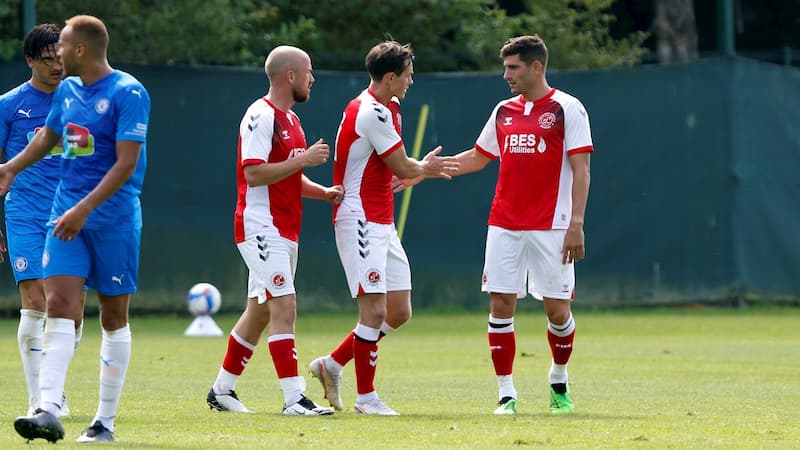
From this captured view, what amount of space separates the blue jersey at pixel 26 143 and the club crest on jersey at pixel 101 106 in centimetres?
158

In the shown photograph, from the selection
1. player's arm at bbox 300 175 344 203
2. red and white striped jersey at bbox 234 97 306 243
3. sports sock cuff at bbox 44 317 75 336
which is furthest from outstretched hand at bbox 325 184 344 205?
sports sock cuff at bbox 44 317 75 336

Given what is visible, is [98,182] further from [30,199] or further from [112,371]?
[30,199]

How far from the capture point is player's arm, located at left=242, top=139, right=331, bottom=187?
27.1 ft

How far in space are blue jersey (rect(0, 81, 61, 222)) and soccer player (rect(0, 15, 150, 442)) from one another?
4.63 feet

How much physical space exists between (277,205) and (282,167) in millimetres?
344

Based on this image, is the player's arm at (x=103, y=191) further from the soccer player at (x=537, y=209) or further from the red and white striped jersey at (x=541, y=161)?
the red and white striped jersey at (x=541, y=161)

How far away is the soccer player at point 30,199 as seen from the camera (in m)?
8.49

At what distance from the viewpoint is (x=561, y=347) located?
9.20 metres

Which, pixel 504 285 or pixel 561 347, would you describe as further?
pixel 561 347

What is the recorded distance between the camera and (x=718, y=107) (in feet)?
60.5

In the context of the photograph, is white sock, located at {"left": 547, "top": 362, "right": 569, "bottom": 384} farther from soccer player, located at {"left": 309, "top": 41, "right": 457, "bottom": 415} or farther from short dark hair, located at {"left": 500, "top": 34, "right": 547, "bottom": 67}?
short dark hair, located at {"left": 500, "top": 34, "right": 547, "bottom": 67}

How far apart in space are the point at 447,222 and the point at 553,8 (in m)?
7.48

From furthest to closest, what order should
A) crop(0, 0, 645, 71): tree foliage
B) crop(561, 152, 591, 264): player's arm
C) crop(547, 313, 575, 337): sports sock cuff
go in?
crop(0, 0, 645, 71): tree foliage
crop(547, 313, 575, 337): sports sock cuff
crop(561, 152, 591, 264): player's arm

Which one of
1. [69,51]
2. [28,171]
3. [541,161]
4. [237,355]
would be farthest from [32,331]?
[541,161]
